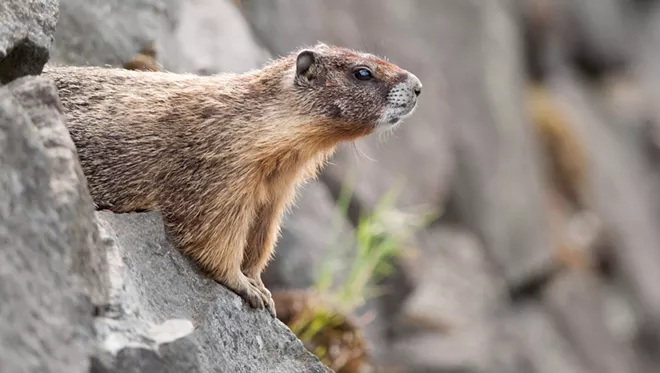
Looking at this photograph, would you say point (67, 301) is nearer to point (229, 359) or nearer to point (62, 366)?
point (62, 366)

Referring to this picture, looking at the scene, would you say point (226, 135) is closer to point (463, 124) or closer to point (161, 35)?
point (161, 35)

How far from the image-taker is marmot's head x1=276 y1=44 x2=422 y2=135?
5438 millimetres

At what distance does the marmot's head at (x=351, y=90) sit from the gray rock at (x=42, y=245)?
6.35ft

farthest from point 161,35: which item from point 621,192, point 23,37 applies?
point 621,192

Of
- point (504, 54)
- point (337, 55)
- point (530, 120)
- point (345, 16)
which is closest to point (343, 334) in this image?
point (337, 55)

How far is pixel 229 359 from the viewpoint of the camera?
4285 millimetres

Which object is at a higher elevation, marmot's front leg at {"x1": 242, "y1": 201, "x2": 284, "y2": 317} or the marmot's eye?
the marmot's eye

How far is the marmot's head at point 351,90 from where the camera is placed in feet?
17.8

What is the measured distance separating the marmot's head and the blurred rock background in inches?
19.2

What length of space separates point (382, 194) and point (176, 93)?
6173mm

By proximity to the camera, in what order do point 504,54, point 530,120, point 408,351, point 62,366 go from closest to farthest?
point 62,366
point 408,351
point 504,54
point 530,120

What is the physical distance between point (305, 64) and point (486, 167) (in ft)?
31.0

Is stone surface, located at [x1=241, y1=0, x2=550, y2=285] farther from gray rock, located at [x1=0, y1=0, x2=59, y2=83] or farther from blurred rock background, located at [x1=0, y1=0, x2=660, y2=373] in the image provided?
gray rock, located at [x1=0, y1=0, x2=59, y2=83]

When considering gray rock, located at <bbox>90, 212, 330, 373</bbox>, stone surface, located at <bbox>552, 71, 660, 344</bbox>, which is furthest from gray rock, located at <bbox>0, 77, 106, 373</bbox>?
stone surface, located at <bbox>552, 71, 660, 344</bbox>
